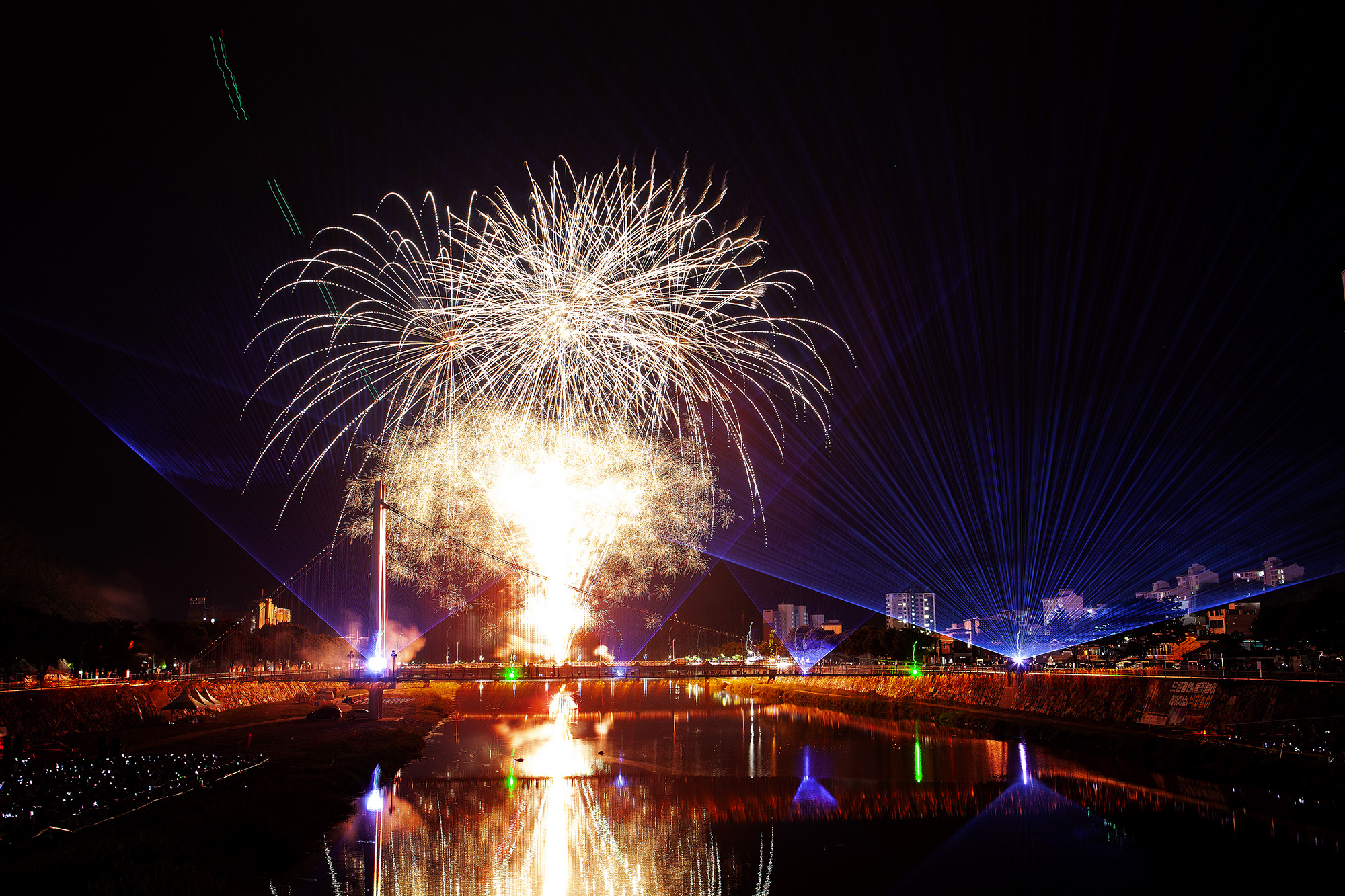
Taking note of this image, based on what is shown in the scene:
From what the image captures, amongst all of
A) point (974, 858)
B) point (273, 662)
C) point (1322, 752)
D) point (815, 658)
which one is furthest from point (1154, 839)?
point (273, 662)

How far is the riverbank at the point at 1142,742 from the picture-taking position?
19.2 metres

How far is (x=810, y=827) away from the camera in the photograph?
1741 centimetres

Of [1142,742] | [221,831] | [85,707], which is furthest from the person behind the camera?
[85,707]

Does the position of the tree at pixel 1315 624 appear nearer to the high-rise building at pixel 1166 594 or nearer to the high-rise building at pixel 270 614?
the high-rise building at pixel 1166 594

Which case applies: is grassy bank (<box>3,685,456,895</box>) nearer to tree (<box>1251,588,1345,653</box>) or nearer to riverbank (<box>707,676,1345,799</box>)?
riverbank (<box>707,676,1345,799</box>)

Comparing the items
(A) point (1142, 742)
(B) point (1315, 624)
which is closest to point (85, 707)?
(A) point (1142, 742)

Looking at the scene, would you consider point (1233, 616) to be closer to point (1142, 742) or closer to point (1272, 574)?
point (1272, 574)

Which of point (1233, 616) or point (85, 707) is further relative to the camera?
point (1233, 616)

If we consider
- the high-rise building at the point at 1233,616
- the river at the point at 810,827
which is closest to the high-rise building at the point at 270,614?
the river at the point at 810,827

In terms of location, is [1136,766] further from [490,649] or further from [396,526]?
[490,649]

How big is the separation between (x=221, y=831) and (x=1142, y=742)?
22756 mm

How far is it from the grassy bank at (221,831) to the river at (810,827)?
640 mm

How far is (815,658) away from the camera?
111438 mm

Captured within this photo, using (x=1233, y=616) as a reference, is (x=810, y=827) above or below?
below
